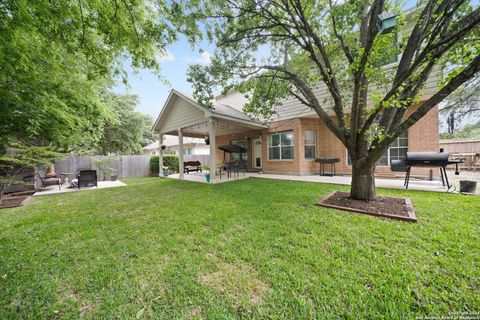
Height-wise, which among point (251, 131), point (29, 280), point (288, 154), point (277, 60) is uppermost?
point (277, 60)

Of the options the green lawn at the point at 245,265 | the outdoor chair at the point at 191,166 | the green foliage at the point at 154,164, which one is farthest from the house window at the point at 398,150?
the green foliage at the point at 154,164

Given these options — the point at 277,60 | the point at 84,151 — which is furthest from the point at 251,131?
the point at 84,151

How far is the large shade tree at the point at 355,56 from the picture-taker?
10.6 feet

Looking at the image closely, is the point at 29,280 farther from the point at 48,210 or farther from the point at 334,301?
the point at 48,210

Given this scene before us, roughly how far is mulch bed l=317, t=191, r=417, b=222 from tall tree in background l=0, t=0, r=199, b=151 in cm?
635

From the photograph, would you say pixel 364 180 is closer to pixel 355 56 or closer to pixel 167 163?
pixel 355 56

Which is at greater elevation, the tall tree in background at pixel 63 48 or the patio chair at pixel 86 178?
the tall tree in background at pixel 63 48

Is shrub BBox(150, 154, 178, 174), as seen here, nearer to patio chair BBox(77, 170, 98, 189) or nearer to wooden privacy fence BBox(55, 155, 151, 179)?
wooden privacy fence BBox(55, 155, 151, 179)

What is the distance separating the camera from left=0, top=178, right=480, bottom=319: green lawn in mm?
1759

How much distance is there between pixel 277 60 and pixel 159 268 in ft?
25.8

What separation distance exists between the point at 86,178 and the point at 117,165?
3.97 m

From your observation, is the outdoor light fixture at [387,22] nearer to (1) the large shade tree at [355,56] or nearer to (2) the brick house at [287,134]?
(1) the large shade tree at [355,56]

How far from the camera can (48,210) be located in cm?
529

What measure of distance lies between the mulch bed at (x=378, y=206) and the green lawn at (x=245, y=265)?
0.26m
